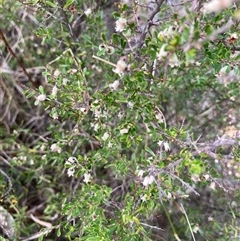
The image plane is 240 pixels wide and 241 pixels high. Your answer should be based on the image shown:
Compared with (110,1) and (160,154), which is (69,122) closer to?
(110,1)

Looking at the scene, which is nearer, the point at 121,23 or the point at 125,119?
the point at 121,23

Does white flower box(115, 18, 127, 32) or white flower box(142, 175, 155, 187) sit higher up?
white flower box(115, 18, 127, 32)

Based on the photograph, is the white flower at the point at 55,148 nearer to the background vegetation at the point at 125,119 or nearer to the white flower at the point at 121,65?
the background vegetation at the point at 125,119

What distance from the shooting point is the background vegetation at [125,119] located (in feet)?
3.19

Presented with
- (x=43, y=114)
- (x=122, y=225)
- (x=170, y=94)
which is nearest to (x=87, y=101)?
(x=122, y=225)

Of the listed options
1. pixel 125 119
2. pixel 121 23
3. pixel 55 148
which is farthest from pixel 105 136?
pixel 121 23

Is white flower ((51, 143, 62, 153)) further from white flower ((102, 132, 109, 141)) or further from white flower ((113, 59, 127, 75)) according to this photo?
white flower ((113, 59, 127, 75))

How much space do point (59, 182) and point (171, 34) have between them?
3.78 ft

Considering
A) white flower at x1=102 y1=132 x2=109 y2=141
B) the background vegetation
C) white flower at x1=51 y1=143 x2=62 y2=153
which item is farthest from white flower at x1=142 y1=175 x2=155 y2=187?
white flower at x1=51 y1=143 x2=62 y2=153

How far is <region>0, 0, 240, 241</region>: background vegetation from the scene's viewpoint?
97cm

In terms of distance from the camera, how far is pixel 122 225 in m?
1.10

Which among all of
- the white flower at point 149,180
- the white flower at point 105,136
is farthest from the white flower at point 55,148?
the white flower at point 149,180

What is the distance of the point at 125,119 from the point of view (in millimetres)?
1188

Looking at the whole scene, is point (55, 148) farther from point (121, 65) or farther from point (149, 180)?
point (121, 65)
